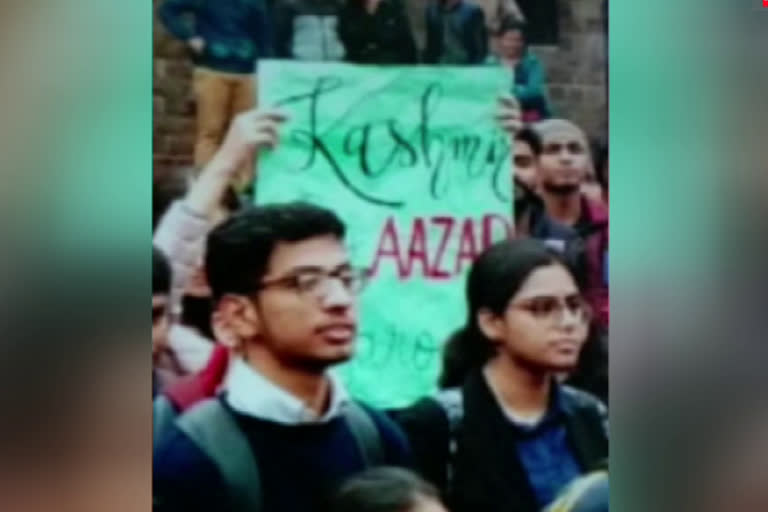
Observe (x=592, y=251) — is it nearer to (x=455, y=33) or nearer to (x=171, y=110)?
(x=455, y=33)

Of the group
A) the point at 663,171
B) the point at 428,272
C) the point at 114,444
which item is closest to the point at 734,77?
the point at 663,171

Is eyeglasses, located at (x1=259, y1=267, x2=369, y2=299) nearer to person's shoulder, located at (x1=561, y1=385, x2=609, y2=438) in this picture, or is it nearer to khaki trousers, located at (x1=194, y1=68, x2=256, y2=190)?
khaki trousers, located at (x1=194, y1=68, x2=256, y2=190)

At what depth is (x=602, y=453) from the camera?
109 cm

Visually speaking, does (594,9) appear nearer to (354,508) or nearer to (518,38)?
(518,38)

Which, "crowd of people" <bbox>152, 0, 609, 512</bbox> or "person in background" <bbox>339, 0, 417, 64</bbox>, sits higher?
"person in background" <bbox>339, 0, 417, 64</bbox>

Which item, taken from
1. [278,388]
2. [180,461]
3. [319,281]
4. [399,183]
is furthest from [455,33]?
[180,461]

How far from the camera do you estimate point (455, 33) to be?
1.06 metres

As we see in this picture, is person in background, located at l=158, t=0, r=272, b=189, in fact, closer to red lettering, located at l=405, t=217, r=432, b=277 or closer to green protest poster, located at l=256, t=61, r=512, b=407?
green protest poster, located at l=256, t=61, r=512, b=407

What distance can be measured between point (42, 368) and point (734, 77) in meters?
0.73

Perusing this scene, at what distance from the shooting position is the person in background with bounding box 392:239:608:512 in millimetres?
1065

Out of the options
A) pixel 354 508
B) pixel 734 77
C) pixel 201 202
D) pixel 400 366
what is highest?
pixel 734 77

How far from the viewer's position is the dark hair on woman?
1057 millimetres

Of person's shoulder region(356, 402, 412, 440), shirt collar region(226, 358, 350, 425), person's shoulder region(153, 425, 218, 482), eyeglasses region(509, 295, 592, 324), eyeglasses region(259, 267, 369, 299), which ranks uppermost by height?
eyeglasses region(259, 267, 369, 299)

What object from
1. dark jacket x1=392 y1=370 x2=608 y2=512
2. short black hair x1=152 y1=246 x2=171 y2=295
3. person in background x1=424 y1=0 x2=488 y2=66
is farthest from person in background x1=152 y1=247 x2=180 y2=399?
person in background x1=424 y1=0 x2=488 y2=66
